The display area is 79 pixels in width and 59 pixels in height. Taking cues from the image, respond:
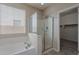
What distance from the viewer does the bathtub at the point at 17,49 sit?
1.50 meters

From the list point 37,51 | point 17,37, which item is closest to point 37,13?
point 17,37

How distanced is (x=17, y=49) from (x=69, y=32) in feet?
3.32

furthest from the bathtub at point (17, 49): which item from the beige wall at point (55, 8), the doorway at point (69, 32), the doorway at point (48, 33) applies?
the beige wall at point (55, 8)

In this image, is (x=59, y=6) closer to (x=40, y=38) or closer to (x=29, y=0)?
(x=29, y=0)

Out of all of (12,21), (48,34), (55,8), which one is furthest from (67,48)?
(12,21)

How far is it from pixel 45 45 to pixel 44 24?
0.40m

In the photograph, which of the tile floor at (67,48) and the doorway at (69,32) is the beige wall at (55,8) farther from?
the tile floor at (67,48)

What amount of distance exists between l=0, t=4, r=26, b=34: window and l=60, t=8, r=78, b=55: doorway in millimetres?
716

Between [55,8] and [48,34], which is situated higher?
[55,8]

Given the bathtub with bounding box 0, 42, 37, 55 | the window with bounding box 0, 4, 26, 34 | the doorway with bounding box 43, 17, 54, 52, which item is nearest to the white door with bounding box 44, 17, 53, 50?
the doorway with bounding box 43, 17, 54, 52

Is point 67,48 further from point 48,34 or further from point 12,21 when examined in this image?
point 12,21

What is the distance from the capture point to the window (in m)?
1.57

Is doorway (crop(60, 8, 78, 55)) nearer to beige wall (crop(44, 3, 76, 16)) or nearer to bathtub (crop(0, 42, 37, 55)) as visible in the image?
beige wall (crop(44, 3, 76, 16))

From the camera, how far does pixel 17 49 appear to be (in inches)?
65.1
